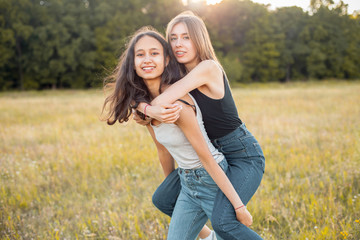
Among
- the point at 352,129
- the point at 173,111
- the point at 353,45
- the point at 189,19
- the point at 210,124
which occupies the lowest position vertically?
the point at 352,129

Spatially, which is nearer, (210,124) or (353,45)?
(210,124)

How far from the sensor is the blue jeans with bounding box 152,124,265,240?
200 centimetres

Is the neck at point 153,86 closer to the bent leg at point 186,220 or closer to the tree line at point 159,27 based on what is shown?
the bent leg at point 186,220

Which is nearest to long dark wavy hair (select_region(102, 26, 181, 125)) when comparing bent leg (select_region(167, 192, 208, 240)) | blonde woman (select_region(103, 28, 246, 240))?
blonde woman (select_region(103, 28, 246, 240))

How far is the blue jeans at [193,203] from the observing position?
2.16 metres

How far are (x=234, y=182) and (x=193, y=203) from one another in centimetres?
36

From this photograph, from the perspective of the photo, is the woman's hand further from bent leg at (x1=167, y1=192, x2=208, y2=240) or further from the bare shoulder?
the bare shoulder

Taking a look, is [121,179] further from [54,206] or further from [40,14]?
[40,14]

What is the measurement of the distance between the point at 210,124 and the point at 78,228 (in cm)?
221

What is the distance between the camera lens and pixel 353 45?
1772 inches

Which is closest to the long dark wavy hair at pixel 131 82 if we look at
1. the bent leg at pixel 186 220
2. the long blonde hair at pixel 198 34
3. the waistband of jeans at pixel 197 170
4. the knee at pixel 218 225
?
the long blonde hair at pixel 198 34

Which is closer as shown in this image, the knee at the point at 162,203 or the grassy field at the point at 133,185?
the knee at the point at 162,203

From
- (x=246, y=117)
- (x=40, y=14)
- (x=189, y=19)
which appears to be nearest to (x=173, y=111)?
(x=189, y=19)

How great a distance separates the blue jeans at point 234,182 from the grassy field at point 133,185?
0.89 m
